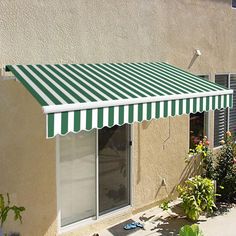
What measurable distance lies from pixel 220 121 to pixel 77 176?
10.8 metres

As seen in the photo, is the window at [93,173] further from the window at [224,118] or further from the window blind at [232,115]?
the window blind at [232,115]

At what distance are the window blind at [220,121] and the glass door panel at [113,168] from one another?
760cm

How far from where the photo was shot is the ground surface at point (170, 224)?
1448 centimetres

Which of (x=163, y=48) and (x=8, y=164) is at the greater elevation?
(x=163, y=48)

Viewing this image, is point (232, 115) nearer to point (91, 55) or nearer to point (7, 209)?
point (91, 55)

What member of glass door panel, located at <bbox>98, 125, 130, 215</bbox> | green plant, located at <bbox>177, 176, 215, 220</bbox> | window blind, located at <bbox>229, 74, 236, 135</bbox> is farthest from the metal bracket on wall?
window blind, located at <bbox>229, 74, 236, 135</bbox>

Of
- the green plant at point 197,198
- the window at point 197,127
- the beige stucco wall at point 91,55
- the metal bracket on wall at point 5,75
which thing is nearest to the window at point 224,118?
the window at point 197,127

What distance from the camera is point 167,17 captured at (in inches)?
658

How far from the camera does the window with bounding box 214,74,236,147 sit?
20906mm

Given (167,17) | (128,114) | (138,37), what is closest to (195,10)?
(167,17)

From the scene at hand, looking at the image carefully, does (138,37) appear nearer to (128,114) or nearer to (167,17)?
(167,17)

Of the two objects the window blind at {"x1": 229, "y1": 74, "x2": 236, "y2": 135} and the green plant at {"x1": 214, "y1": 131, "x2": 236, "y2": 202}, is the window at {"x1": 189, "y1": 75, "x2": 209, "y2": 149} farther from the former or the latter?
the window blind at {"x1": 229, "y1": 74, "x2": 236, "y2": 135}

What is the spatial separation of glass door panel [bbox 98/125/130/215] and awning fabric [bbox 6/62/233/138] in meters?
2.65

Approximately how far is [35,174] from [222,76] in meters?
12.8
